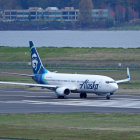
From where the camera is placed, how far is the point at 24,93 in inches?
3059

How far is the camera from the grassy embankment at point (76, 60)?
343 ft

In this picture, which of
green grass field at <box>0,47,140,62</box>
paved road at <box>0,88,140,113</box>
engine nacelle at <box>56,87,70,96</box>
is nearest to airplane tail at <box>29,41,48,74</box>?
paved road at <box>0,88,140,113</box>

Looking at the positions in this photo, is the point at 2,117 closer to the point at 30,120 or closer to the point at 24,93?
the point at 30,120

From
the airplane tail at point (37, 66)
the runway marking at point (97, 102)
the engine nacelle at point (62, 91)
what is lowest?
the runway marking at point (97, 102)

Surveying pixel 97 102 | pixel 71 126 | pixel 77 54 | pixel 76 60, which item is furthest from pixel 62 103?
pixel 77 54

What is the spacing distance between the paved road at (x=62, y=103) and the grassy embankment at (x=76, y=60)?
1830cm

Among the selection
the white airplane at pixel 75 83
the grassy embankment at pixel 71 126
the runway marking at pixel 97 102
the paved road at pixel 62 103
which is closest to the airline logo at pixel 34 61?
the white airplane at pixel 75 83

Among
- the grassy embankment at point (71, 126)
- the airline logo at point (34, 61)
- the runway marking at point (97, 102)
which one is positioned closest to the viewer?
the grassy embankment at point (71, 126)

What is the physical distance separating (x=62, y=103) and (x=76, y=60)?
5941cm

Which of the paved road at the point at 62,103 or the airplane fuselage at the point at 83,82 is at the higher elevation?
the airplane fuselage at the point at 83,82

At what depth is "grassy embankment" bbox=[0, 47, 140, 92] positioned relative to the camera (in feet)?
343

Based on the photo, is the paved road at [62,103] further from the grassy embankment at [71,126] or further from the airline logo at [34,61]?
the grassy embankment at [71,126]

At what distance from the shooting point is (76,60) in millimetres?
124812

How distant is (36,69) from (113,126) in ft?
98.3
